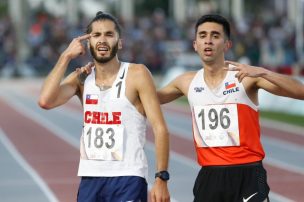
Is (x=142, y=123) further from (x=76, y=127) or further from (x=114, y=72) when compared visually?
(x=76, y=127)

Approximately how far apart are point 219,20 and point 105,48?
0.80 metres

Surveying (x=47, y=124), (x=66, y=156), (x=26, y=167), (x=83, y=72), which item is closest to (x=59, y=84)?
(x=83, y=72)

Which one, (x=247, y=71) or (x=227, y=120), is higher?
(x=247, y=71)

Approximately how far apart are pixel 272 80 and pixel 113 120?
3.30 ft

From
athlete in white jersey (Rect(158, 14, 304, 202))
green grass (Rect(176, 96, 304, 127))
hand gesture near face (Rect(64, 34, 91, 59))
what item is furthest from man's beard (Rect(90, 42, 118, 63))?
green grass (Rect(176, 96, 304, 127))

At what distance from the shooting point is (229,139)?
25.1 feet

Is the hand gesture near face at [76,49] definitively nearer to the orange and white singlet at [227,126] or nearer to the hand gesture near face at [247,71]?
the orange and white singlet at [227,126]

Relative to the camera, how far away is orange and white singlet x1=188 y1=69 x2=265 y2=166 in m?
7.65

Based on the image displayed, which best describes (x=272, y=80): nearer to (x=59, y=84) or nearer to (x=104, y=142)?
(x=104, y=142)

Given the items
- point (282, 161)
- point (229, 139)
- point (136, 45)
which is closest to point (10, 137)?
point (282, 161)

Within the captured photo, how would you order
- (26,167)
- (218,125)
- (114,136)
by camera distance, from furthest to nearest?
(26,167), (218,125), (114,136)

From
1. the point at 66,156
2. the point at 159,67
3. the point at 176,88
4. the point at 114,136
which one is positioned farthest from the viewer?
the point at 159,67

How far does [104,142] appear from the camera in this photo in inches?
293

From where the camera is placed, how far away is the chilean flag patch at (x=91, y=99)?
294 inches
